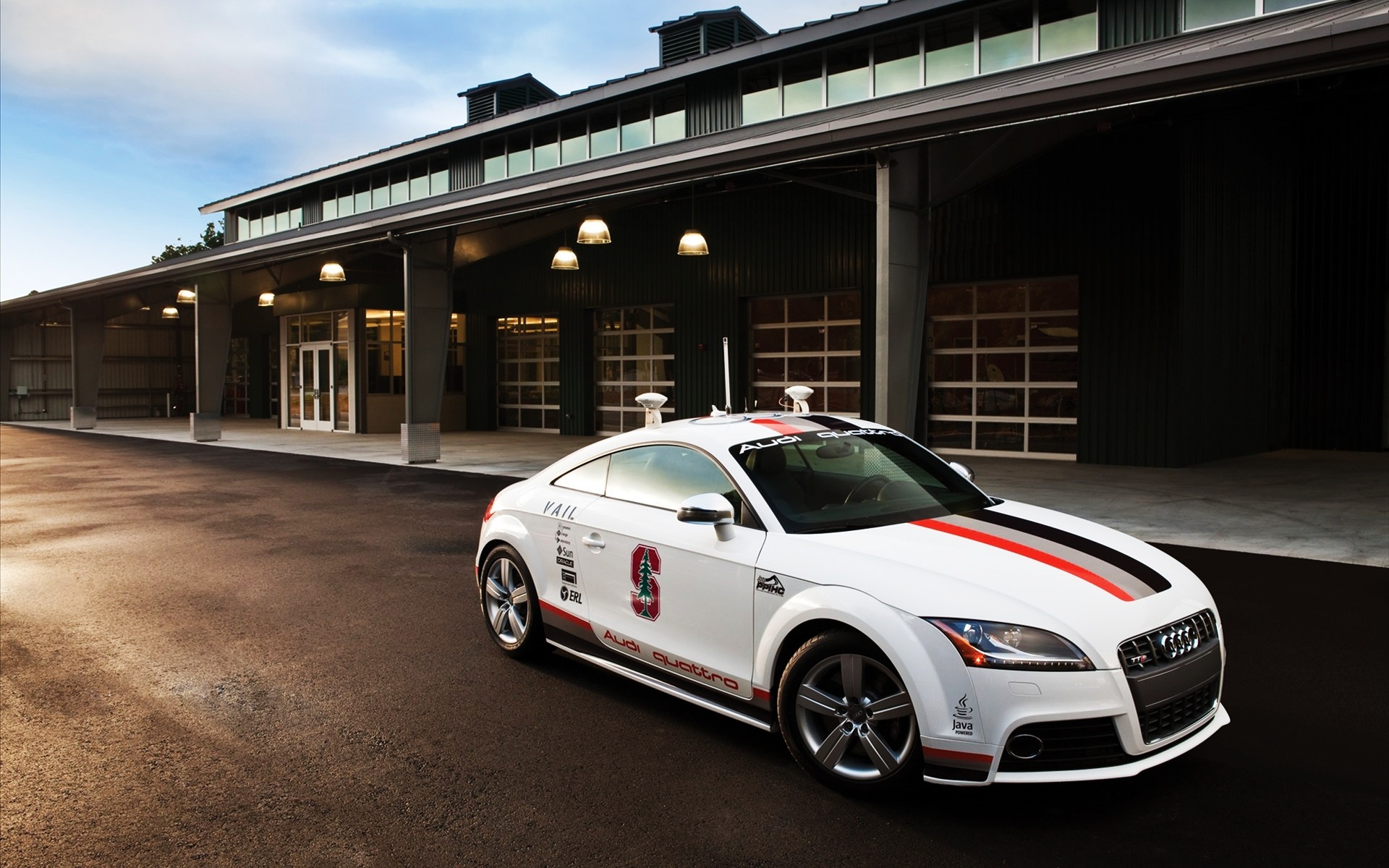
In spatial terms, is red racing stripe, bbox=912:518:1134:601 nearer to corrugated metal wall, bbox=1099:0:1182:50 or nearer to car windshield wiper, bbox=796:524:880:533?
car windshield wiper, bbox=796:524:880:533

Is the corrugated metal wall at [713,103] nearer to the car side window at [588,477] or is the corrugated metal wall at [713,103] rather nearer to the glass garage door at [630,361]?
the glass garage door at [630,361]

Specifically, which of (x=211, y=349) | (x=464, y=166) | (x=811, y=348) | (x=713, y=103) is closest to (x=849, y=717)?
(x=811, y=348)

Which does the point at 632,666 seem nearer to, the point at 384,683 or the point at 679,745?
the point at 679,745

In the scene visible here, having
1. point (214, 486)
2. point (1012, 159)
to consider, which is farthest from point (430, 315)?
point (1012, 159)

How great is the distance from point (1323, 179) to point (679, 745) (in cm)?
2112

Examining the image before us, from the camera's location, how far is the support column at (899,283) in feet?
35.3

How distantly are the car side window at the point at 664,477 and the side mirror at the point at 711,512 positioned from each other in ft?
0.53

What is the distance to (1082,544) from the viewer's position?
407 cm

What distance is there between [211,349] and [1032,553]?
2649cm

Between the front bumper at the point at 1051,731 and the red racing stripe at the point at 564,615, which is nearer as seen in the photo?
the front bumper at the point at 1051,731

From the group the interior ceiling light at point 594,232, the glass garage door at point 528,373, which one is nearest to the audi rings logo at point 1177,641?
the interior ceiling light at point 594,232

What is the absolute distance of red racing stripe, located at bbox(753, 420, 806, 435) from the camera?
15.6 ft

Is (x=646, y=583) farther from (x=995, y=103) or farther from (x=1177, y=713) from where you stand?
(x=995, y=103)

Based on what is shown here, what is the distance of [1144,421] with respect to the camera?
16.1m
